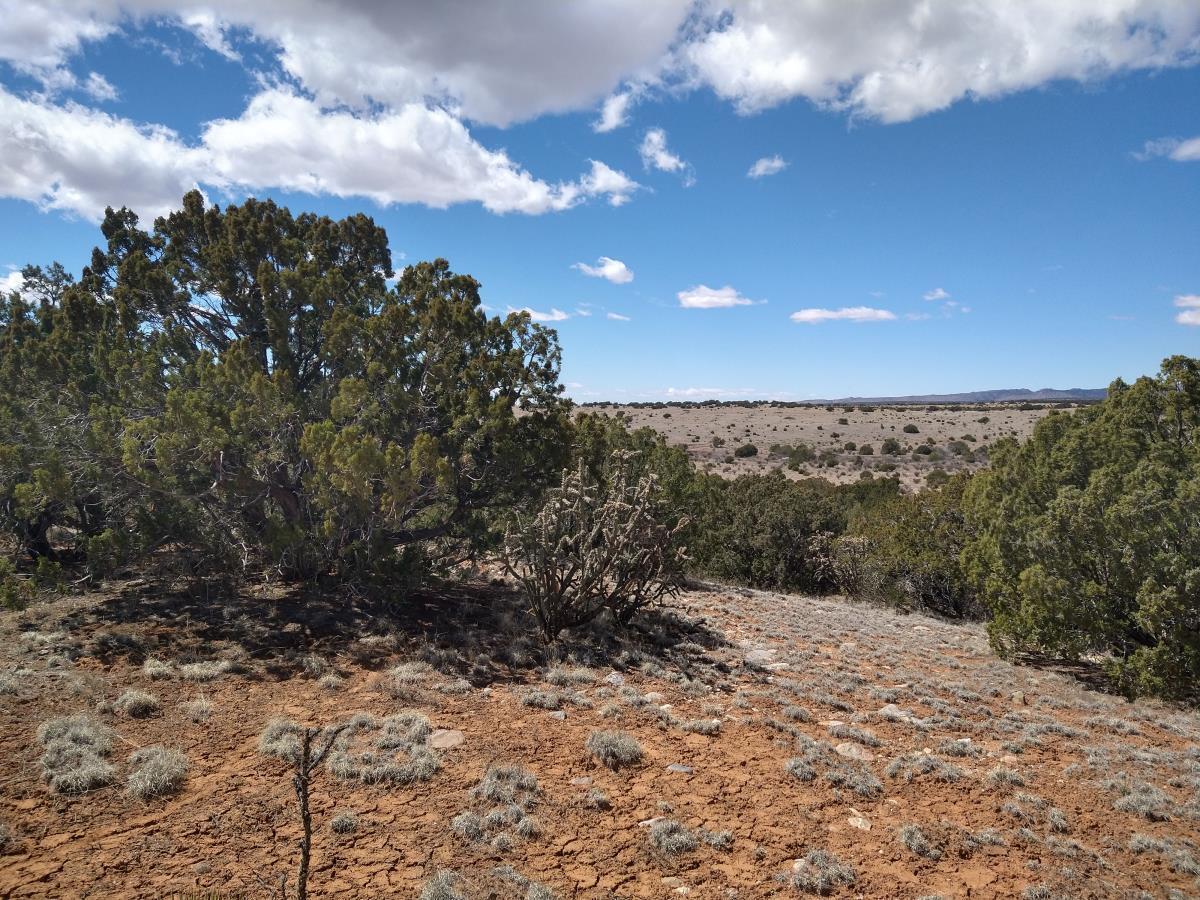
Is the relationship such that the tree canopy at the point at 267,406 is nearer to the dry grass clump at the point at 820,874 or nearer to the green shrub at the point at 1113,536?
the dry grass clump at the point at 820,874

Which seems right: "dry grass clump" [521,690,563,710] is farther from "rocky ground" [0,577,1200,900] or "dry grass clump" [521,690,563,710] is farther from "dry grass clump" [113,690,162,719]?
"dry grass clump" [113,690,162,719]

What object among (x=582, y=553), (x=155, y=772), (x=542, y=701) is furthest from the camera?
(x=582, y=553)

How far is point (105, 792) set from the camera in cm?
553

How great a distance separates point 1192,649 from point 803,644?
5118mm

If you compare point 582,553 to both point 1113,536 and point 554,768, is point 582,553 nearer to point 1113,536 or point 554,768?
point 554,768

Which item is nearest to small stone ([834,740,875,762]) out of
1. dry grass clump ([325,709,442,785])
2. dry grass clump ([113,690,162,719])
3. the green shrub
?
dry grass clump ([325,709,442,785])

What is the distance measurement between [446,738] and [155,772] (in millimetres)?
2524

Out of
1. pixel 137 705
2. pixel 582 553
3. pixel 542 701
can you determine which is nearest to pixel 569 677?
pixel 542 701

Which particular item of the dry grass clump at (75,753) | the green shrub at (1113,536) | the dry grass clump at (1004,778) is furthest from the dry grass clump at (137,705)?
the green shrub at (1113,536)

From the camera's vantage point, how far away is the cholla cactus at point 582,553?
10344 mm

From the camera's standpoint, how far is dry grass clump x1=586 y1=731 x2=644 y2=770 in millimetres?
6508

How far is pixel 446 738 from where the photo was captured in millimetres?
6844

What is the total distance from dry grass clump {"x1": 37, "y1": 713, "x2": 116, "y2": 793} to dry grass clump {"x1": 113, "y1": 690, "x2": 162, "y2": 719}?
0.34 metres

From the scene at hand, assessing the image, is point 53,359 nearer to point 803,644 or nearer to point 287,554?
point 287,554
